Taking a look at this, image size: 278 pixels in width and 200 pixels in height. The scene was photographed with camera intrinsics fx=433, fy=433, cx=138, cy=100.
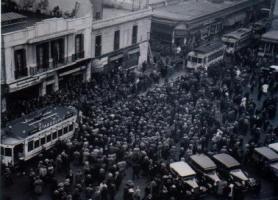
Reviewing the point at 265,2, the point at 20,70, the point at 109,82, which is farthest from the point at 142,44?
the point at 265,2

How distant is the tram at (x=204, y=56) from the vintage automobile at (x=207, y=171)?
18750mm

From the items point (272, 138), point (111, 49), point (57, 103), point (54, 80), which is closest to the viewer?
point (272, 138)

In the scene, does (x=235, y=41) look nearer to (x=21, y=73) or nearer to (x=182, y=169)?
(x=21, y=73)

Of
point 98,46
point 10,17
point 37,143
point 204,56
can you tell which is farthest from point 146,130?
point 204,56

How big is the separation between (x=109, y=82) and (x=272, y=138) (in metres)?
13.7

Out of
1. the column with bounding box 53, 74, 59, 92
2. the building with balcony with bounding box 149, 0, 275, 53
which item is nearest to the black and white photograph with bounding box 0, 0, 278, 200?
the column with bounding box 53, 74, 59, 92

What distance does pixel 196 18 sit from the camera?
50.7m

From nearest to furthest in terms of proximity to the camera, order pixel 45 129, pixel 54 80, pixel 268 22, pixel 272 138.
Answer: pixel 45 129, pixel 272 138, pixel 54 80, pixel 268 22

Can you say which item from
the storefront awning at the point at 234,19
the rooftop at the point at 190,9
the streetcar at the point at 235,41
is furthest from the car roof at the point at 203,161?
the storefront awning at the point at 234,19

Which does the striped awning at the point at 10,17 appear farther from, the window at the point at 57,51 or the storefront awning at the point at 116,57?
the storefront awning at the point at 116,57

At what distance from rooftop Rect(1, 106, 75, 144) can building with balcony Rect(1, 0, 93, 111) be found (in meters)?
4.79

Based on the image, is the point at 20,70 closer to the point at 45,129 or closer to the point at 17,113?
the point at 17,113

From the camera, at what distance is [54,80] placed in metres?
33.6

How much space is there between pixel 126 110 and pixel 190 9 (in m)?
28.8
